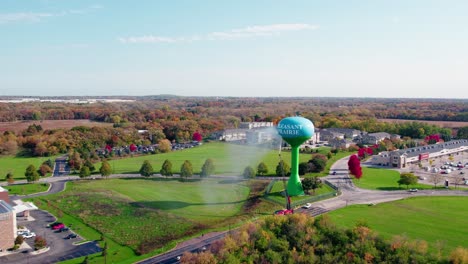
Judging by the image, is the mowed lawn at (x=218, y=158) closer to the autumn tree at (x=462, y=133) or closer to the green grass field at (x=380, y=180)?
the green grass field at (x=380, y=180)

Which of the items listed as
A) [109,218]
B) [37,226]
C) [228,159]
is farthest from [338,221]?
[228,159]

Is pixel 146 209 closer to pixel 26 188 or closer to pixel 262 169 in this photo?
pixel 26 188

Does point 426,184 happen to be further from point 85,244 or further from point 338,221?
point 85,244

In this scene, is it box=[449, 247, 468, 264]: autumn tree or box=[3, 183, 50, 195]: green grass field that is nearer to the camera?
box=[449, 247, 468, 264]: autumn tree

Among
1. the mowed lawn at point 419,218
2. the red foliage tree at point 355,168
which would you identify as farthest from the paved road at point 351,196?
the mowed lawn at point 419,218

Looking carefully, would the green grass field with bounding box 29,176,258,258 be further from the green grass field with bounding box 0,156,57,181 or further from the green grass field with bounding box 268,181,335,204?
the green grass field with bounding box 0,156,57,181

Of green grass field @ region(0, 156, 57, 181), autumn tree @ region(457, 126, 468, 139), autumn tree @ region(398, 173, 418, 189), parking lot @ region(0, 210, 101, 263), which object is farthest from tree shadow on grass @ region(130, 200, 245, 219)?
autumn tree @ region(457, 126, 468, 139)
